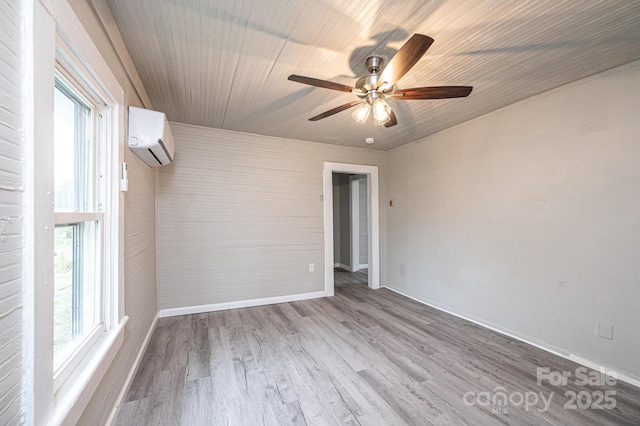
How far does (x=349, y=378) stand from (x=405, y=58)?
2.21m

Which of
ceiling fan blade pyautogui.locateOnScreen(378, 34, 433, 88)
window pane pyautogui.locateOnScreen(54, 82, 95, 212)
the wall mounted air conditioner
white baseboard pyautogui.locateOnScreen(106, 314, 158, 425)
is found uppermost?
ceiling fan blade pyautogui.locateOnScreen(378, 34, 433, 88)

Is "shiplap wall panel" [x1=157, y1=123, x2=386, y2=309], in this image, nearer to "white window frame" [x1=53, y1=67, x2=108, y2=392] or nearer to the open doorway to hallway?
the open doorway to hallway

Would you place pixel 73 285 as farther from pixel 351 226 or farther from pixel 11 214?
pixel 351 226

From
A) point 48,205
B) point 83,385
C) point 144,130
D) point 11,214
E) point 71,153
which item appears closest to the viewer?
point 11,214

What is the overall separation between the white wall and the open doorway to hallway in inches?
81.7

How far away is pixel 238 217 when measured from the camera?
3346 millimetres

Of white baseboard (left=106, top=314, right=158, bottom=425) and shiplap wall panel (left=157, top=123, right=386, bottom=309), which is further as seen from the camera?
shiplap wall panel (left=157, top=123, right=386, bottom=309)

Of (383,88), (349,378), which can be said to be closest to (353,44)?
(383,88)

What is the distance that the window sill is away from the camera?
89 cm

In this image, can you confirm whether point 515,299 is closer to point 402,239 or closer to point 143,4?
point 402,239

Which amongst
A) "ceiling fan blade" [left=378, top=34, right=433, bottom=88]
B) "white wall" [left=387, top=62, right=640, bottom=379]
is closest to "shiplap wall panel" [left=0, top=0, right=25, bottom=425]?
"ceiling fan blade" [left=378, top=34, right=433, bottom=88]

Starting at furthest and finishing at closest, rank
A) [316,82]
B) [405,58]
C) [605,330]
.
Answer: [605,330]
[316,82]
[405,58]

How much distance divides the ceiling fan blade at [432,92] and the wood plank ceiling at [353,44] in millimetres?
289

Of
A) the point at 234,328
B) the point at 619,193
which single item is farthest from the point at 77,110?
the point at 619,193
